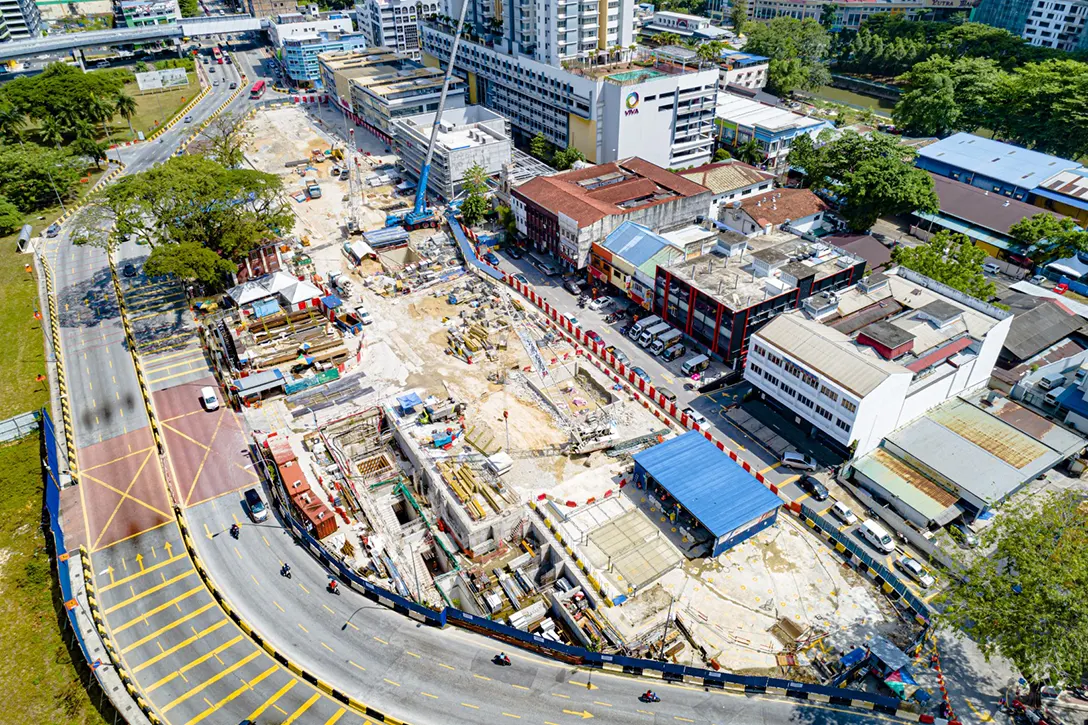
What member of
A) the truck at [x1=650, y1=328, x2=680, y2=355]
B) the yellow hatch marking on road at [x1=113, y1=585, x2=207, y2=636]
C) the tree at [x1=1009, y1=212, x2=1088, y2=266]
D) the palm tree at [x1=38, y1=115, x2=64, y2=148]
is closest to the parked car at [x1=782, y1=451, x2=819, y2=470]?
the truck at [x1=650, y1=328, x2=680, y2=355]

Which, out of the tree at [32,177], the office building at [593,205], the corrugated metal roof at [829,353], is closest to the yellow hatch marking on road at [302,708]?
the corrugated metal roof at [829,353]

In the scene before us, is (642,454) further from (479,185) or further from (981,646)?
(479,185)

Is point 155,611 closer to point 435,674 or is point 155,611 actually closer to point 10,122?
point 435,674

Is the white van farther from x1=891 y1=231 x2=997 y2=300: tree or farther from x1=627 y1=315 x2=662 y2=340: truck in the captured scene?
x1=891 y1=231 x2=997 y2=300: tree

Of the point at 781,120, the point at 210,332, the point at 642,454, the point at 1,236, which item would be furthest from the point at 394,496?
the point at 781,120

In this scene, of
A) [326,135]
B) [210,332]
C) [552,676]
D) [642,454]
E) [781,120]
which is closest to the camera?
[552,676]

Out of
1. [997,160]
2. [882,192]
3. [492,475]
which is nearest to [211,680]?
[492,475]
